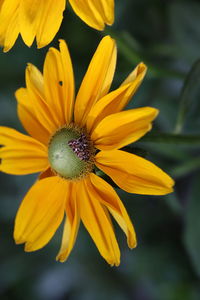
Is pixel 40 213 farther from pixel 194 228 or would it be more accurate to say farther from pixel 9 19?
pixel 194 228

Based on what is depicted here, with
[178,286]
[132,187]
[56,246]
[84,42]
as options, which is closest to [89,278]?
[56,246]

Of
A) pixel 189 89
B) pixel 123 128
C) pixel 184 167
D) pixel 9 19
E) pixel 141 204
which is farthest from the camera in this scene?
pixel 141 204

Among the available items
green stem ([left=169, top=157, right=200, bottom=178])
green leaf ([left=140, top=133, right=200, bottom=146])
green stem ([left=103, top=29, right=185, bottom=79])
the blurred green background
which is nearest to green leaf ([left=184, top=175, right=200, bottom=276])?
the blurred green background

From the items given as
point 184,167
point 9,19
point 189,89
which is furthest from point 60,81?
point 184,167

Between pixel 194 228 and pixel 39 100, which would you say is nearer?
pixel 39 100

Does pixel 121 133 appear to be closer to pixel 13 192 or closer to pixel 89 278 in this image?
pixel 13 192

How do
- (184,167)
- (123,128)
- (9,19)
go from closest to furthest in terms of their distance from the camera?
(123,128) → (9,19) → (184,167)
